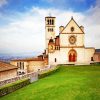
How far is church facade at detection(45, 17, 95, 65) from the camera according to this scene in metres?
75.6

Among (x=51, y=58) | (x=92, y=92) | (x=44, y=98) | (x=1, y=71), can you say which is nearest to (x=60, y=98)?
(x=44, y=98)

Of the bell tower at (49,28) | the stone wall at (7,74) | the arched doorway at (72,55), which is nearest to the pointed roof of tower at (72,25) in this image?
the arched doorway at (72,55)

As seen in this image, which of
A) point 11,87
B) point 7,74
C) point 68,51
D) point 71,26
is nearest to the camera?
point 11,87

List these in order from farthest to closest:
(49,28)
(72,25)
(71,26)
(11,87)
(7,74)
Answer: (49,28) → (72,25) → (71,26) → (7,74) → (11,87)

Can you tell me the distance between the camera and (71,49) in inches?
3002

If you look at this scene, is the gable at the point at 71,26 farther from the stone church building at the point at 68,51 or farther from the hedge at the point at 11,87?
the hedge at the point at 11,87

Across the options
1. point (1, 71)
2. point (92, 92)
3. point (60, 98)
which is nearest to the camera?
point (60, 98)

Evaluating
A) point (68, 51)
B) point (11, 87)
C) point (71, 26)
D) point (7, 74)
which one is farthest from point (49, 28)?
point (11, 87)

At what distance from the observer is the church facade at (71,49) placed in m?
75.6

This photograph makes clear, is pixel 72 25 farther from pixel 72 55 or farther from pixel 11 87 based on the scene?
pixel 11 87

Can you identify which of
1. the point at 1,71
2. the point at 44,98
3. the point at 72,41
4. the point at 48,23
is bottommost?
the point at 44,98

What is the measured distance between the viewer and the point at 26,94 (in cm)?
2945

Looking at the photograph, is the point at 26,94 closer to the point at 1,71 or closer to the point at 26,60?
the point at 1,71

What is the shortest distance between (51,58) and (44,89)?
43472 millimetres
